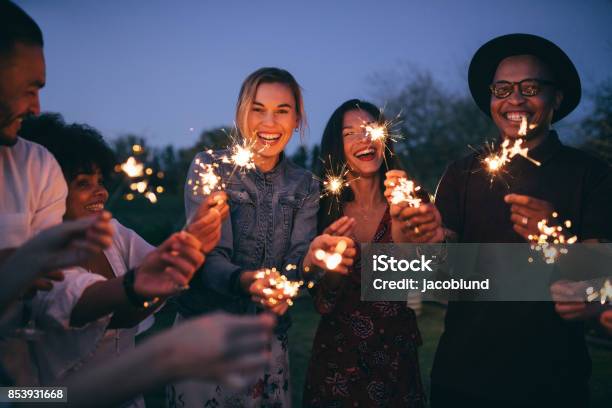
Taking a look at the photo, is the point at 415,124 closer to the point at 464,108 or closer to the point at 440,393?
the point at 464,108

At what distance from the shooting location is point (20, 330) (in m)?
2.62

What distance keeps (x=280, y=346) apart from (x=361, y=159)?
1.98m

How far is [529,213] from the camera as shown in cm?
292

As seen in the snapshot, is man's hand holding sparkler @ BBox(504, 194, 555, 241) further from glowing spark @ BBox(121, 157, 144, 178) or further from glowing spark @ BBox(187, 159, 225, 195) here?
glowing spark @ BBox(121, 157, 144, 178)

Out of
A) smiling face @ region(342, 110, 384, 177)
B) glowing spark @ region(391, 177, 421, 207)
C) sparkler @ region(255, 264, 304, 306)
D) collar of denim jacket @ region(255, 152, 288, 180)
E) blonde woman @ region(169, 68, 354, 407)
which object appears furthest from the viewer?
smiling face @ region(342, 110, 384, 177)

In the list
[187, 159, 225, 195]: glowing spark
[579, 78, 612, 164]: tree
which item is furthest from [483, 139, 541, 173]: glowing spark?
[579, 78, 612, 164]: tree

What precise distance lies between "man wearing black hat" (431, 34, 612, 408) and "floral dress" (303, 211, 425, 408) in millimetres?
361

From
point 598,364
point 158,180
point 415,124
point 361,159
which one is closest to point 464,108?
point 415,124

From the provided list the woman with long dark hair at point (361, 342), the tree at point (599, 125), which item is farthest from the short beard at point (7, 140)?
the tree at point (599, 125)

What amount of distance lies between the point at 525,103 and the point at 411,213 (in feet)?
4.78

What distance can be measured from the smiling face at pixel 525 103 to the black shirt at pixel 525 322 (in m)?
0.19

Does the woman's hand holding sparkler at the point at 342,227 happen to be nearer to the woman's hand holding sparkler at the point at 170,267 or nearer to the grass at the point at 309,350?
the woman's hand holding sparkler at the point at 170,267

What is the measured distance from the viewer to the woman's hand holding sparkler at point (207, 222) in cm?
278

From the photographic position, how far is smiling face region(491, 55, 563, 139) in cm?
371
